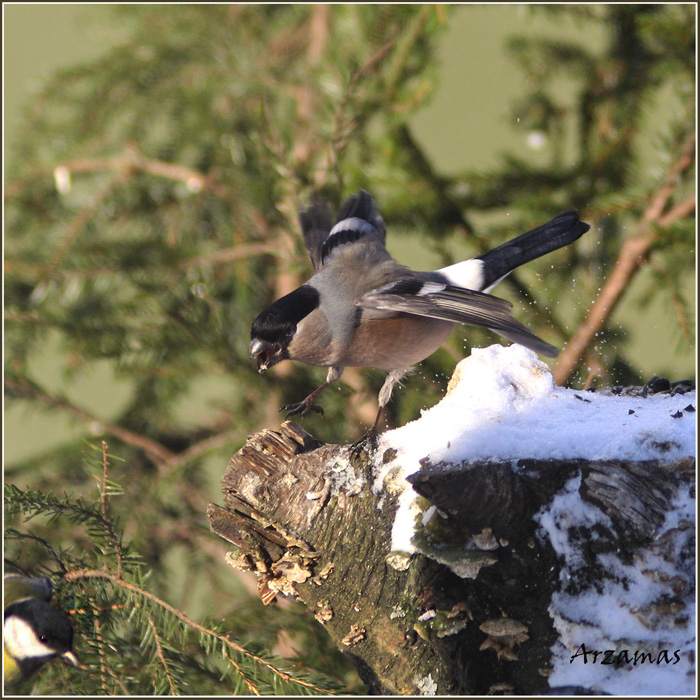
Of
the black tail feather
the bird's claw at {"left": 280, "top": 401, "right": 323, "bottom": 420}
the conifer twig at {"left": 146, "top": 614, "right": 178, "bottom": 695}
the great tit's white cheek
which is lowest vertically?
the conifer twig at {"left": 146, "top": 614, "right": 178, "bottom": 695}

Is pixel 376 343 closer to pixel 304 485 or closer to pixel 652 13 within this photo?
pixel 304 485

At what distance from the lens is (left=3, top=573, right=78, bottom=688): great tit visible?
987 mm

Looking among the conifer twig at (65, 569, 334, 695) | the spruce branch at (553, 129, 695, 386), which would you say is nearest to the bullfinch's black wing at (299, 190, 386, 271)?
the spruce branch at (553, 129, 695, 386)

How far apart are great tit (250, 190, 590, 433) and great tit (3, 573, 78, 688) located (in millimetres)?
749

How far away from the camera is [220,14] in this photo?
2531 millimetres

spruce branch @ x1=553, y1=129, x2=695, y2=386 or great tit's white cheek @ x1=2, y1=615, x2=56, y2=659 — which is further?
spruce branch @ x1=553, y1=129, x2=695, y2=386

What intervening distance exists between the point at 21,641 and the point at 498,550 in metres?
0.78

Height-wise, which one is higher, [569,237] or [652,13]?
[652,13]

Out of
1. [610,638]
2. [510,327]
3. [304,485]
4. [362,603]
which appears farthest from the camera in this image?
[510,327]

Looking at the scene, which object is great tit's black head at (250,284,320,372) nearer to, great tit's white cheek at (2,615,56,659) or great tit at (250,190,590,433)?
great tit at (250,190,590,433)

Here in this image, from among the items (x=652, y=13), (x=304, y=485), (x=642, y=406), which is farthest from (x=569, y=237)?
(x=304, y=485)

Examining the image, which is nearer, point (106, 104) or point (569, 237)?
point (569, 237)

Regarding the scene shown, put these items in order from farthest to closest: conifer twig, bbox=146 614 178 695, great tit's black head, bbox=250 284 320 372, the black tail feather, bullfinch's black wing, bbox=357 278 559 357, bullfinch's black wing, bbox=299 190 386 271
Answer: bullfinch's black wing, bbox=299 190 386 271 → the black tail feather → great tit's black head, bbox=250 284 320 372 → bullfinch's black wing, bbox=357 278 559 357 → conifer twig, bbox=146 614 178 695

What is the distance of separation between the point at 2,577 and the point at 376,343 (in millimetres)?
1040
